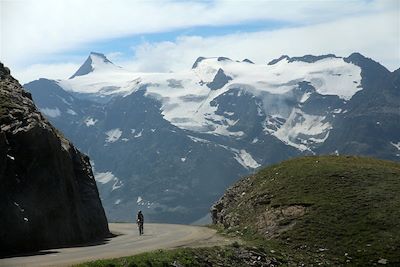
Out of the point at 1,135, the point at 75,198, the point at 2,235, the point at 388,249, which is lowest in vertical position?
the point at 388,249

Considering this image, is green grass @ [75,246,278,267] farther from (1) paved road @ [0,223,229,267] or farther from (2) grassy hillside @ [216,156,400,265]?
(2) grassy hillside @ [216,156,400,265]

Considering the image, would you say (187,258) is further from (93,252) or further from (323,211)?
(323,211)

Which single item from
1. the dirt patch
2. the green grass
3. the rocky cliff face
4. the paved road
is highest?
the rocky cliff face

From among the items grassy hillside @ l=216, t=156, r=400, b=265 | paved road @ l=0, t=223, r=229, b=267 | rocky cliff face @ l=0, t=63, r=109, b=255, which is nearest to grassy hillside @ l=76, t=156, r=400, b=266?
grassy hillside @ l=216, t=156, r=400, b=265

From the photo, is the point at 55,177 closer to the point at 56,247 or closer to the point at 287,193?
the point at 56,247

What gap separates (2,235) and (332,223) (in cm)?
2814

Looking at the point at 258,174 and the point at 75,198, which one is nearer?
the point at 75,198

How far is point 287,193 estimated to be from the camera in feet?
203

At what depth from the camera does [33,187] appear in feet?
165

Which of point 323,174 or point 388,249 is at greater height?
point 323,174

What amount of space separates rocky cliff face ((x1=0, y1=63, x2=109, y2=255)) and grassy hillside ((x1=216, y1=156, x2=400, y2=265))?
16.7 m

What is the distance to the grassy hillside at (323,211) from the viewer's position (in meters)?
48.9

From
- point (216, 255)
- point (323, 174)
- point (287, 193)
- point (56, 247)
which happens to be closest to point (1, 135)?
point (56, 247)

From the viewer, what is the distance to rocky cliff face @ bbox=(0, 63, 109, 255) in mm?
46156
